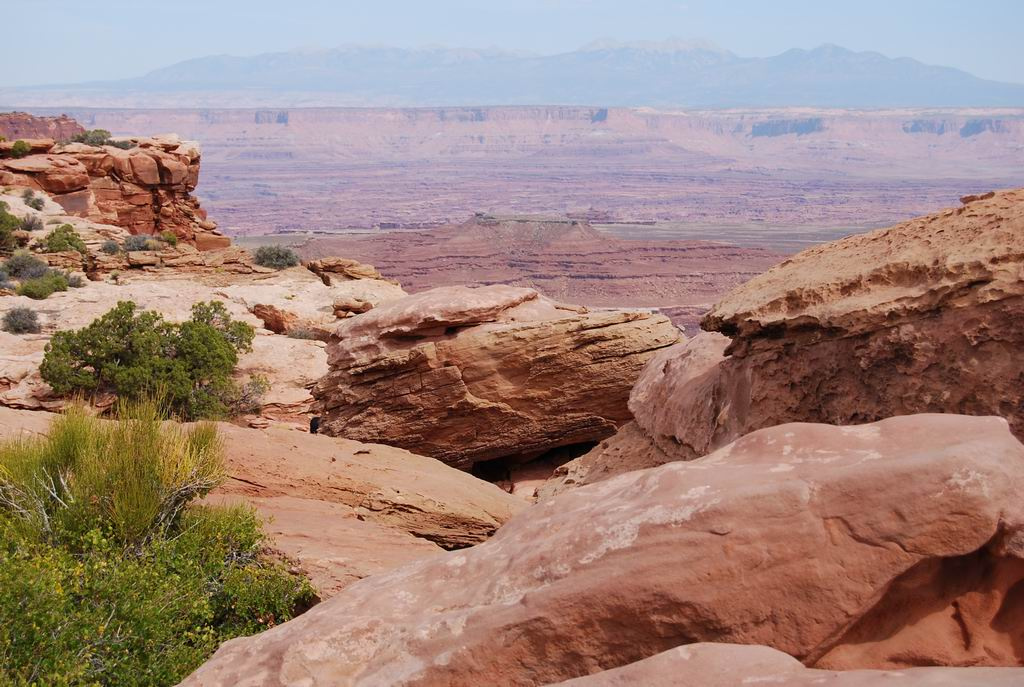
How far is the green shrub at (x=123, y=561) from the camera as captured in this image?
22.0ft

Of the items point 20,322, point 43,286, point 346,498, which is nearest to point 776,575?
point 346,498

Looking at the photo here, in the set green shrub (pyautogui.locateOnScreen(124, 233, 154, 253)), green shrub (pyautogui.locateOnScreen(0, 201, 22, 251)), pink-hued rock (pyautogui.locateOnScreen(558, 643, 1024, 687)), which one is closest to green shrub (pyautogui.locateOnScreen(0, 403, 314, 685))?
pink-hued rock (pyautogui.locateOnScreen(558, 643, 1024, 687))

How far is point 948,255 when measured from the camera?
7602 mm

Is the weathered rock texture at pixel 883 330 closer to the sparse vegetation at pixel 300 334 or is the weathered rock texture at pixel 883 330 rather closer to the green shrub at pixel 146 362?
the green shrub at pixel 146 362

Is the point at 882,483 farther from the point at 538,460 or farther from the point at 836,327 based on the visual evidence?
the point at 538,460

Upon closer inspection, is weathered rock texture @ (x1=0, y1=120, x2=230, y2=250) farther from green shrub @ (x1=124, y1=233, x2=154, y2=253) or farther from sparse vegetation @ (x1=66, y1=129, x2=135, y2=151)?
green shrub @ (x1=124, y1=233, x2=154, y2=253)

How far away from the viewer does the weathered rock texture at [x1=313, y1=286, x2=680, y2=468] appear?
1344cm

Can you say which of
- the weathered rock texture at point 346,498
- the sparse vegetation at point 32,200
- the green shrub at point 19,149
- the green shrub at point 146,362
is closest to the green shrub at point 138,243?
the sparse vegetation at point 32,200

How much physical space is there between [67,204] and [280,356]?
734 inches

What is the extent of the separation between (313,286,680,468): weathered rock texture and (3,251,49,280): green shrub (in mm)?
14556

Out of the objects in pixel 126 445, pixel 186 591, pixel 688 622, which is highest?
pixel 688 622

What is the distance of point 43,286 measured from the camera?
2330cm

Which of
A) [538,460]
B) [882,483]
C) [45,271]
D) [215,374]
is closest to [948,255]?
[882,483]

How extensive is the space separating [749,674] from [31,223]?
1160 inches
